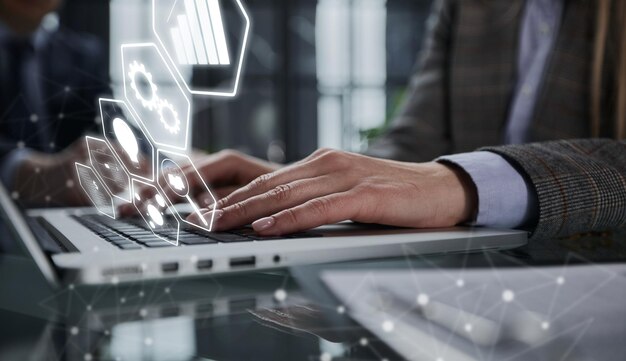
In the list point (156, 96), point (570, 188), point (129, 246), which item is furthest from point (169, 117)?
point (570, 188)

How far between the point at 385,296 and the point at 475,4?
1.02 m

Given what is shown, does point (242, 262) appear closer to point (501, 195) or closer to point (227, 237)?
point (227, 237)

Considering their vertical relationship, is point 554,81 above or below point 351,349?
above

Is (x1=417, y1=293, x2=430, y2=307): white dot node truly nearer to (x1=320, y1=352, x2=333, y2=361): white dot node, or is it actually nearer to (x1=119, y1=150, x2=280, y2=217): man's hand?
(x1=320, y1=352, x2=333, y2=361): white dot node

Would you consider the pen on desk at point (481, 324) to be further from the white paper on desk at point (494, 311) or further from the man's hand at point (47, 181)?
the man's hand at point (47, 181)

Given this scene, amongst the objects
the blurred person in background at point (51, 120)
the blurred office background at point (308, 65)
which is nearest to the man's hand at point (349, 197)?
the blurred person in background at point (51, 120)

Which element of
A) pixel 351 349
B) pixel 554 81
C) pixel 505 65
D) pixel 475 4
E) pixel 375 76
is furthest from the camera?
pixel 375 76

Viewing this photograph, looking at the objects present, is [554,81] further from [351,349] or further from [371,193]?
[351,349]

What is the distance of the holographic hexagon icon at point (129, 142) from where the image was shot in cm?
57

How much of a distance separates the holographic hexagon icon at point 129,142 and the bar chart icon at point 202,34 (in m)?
0.09

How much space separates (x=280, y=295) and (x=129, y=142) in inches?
9.6

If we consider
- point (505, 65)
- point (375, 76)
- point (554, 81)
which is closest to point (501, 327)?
point (554, 81)

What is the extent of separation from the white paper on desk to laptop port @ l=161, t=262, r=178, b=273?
12 cm

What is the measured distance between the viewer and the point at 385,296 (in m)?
0.45
